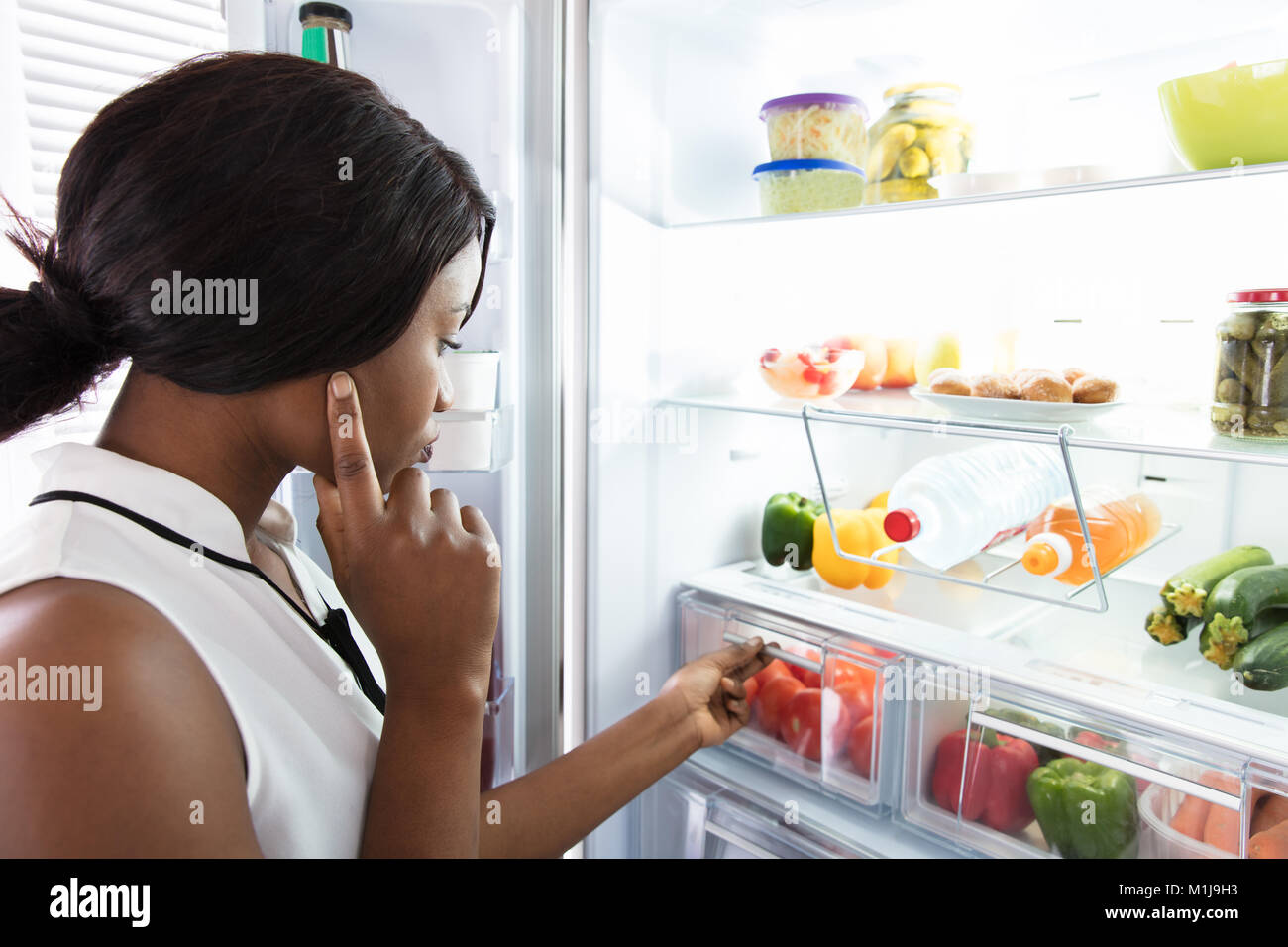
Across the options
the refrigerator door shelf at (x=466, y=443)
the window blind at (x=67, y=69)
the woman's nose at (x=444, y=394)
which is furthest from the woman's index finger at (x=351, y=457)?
the window blind at (x=67, y=69)

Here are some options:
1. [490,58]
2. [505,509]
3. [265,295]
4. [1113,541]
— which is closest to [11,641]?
[265,295]

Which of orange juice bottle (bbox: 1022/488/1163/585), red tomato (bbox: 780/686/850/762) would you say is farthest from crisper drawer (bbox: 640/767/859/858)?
orange juice bottle (bbox: 1022/488/1163/585)

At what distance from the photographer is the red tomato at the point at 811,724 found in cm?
128

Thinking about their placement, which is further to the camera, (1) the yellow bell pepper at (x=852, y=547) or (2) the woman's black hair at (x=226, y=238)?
(1) the yellow bell pepper at (x=852, y=547)

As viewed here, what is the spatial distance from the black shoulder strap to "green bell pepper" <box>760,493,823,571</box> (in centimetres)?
82

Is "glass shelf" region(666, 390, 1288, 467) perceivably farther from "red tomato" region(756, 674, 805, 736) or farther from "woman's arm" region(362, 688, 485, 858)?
"woman's arm" region(362, 688, 485, 858)

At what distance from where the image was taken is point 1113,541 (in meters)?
1.17

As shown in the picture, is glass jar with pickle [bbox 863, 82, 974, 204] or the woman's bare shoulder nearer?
the woman's bare shoulder

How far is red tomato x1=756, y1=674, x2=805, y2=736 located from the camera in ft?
4.44

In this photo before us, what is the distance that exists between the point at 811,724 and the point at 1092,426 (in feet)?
2.01

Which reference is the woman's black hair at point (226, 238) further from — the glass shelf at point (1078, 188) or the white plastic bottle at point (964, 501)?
the white plastic bottle at point (964, 501)

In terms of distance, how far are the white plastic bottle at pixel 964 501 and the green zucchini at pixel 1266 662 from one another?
316 mm

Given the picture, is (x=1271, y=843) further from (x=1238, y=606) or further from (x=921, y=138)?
(x=921, y=138)

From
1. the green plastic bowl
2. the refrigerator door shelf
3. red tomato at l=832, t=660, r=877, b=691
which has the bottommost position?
red tomato at l=832, t=660, r=877, b=691
